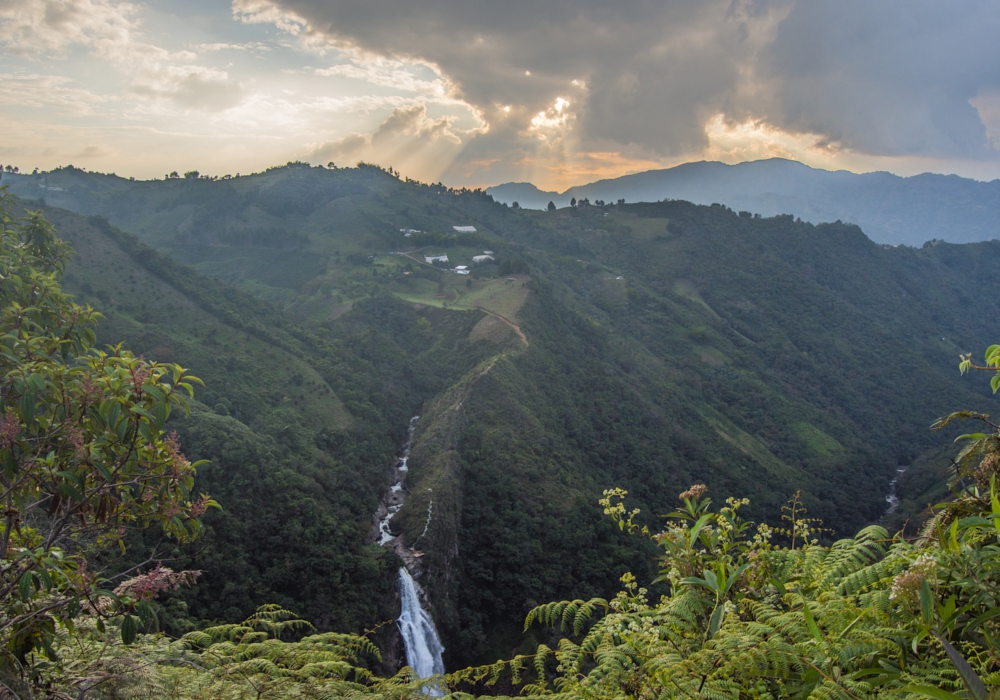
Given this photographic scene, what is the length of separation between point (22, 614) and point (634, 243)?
11940 cm

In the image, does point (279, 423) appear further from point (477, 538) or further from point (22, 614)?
point (22, 614)

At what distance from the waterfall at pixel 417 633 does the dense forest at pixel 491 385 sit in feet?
3.68

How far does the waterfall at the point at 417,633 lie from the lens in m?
29.5

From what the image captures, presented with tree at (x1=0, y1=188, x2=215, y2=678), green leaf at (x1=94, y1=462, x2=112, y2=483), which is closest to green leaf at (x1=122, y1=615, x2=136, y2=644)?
tree at (x1=0, y1=188, x2=215, y2=678)

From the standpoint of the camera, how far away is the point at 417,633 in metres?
30.6

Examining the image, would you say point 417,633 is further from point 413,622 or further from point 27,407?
point 27,407

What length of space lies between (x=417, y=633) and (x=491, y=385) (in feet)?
75.4

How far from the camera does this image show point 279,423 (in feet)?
125

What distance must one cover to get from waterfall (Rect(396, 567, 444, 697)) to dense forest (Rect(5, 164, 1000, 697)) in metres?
1.12

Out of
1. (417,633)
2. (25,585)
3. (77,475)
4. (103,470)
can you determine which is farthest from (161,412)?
(417,633)

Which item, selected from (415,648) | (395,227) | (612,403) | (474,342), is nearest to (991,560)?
(415,648)

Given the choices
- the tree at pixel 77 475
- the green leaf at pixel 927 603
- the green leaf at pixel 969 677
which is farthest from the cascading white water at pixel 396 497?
the green leaf at pixel 969 677

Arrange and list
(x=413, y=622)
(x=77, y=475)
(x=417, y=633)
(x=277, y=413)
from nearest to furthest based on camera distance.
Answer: (x=77, y=475), (x=417, y=633), (x=413, y=622), (x=277, y=413)

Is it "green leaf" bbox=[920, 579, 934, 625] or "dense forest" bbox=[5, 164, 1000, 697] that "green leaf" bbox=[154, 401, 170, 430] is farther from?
"green leaf" bbox=[920, 579, 934, 625]
